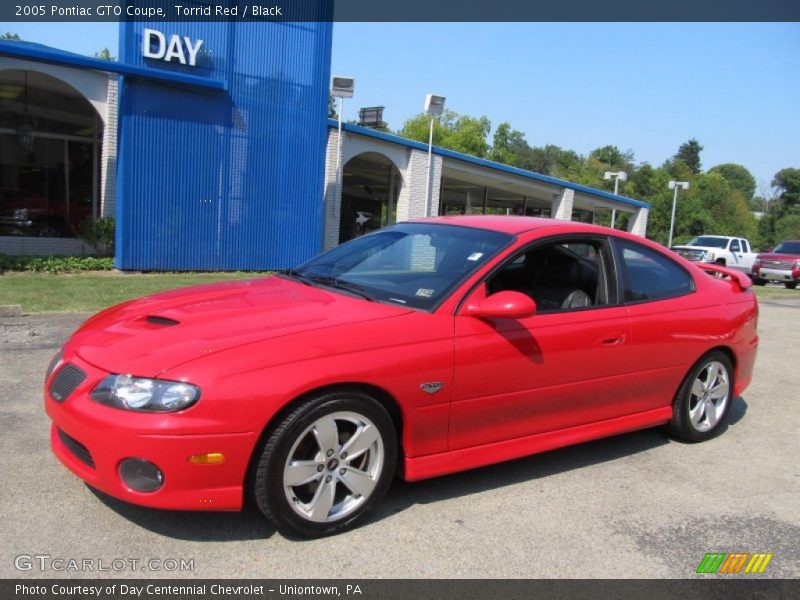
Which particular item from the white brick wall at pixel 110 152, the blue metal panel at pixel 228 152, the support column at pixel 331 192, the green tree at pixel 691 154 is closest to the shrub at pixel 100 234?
the white brick wall at pixel 110 152

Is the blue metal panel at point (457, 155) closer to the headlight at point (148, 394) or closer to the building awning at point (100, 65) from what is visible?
the building awning at point (100, 65)

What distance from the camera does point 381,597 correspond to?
2.68 meters

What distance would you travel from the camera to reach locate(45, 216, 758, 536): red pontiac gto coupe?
9.30 ft

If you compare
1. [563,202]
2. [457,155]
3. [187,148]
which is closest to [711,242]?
[563,202]

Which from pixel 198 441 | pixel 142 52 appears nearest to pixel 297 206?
pixel 142 52

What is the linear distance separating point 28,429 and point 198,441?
7.09 feet

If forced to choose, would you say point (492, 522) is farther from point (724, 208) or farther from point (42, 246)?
point (724, 208)

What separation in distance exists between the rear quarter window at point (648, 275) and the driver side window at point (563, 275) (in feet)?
0.55

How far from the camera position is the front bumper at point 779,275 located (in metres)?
23.9

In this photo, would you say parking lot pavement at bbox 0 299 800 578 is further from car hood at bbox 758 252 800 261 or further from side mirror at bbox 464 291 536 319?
car hood at bbox 758 252 800 261

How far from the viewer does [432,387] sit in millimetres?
3326

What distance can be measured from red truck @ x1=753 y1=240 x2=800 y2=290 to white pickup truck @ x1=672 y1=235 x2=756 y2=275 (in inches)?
44.3

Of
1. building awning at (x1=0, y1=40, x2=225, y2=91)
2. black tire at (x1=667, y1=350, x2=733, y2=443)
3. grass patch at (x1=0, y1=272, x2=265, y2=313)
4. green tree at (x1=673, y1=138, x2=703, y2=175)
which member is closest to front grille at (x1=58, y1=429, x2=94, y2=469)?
black tire at (x1=667, y1=350, x2=733, y2=443)

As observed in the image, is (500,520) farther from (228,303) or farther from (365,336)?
(228,303)
